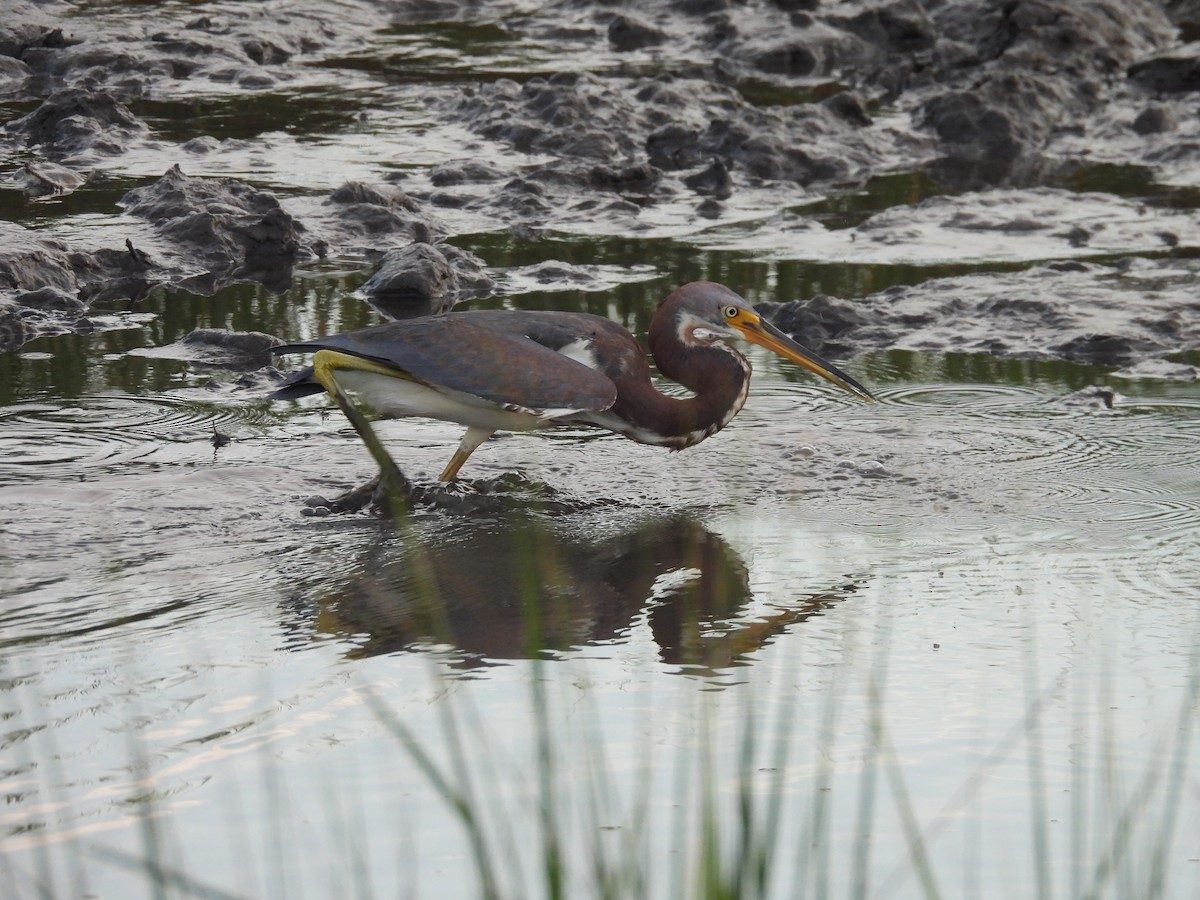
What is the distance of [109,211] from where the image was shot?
28.7 feet

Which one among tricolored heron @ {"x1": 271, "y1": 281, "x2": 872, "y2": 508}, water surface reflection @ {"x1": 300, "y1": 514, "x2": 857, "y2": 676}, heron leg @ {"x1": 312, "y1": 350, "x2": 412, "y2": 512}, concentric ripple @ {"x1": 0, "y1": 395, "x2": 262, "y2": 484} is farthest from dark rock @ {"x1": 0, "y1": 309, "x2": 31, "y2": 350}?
water surface reflection @ {"x1": 300, "y1": 514, "x2": 857, "y2": 676}

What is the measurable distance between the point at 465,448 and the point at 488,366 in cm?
37

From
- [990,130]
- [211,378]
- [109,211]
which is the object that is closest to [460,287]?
[211,378]

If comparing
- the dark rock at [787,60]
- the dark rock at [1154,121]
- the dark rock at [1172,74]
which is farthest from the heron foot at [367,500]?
the dark rock at [1172,74]

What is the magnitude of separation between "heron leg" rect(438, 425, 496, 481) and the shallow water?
0.65 ft

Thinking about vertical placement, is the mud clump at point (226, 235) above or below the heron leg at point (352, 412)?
above

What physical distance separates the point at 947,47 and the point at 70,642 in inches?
400

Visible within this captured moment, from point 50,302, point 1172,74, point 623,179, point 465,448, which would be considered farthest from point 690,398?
point 1172,74

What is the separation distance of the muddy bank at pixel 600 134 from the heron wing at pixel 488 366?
6.78 ft

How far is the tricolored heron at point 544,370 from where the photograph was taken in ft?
17.7

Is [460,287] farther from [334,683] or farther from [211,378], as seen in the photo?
[334,683]

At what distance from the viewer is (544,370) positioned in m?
5.41

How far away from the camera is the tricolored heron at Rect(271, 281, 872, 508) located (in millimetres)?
5391

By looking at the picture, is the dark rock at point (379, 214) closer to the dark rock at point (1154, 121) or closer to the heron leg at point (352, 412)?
the heron leg at point (352, 412)
